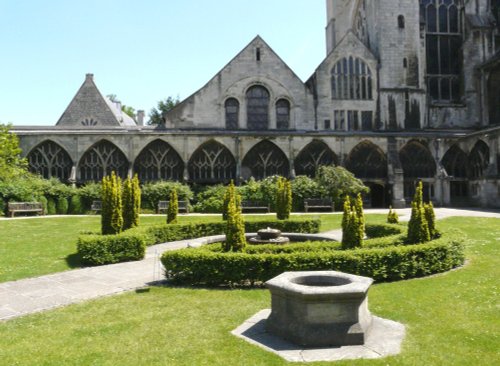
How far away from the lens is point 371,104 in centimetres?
3566

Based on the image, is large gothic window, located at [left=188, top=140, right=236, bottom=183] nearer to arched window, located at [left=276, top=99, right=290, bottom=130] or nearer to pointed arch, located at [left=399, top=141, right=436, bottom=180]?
arched window, located at [left=276, top=99, right=290, bottom=130]

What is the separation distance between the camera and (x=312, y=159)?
31062mm

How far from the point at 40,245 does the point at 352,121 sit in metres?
28.0

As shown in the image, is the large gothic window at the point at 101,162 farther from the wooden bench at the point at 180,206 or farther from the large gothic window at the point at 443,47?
the large gothic window at the point at 443,47

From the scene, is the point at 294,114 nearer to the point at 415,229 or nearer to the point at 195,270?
the point at 415,229

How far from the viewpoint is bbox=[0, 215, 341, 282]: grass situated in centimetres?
1116

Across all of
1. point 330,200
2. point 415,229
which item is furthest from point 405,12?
point 415,229

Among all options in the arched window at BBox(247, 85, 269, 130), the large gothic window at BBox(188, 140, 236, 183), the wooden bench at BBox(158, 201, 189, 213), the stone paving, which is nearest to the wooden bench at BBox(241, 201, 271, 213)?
the wooden bench at BBox(158, 201, 189, 213)

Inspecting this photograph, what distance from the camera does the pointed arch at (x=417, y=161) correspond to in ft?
103

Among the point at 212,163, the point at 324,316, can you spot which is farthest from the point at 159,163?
the point at 324,316

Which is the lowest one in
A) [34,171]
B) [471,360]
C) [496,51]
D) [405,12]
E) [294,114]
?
[471,360]

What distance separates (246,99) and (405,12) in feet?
55.3

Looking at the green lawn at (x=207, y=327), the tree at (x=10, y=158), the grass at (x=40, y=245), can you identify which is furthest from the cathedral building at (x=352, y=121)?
the green lawn at (x=207, y=327)

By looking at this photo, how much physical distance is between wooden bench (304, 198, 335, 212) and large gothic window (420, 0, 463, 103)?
65.5 ft
